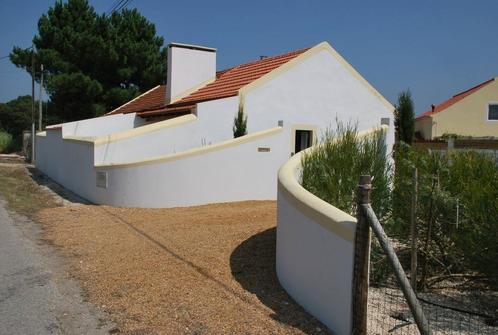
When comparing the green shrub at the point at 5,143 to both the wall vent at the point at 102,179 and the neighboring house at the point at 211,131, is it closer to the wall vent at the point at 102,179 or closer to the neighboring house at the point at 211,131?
the neighboring house at the point at 211,131

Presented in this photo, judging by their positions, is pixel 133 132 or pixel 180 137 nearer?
pixel 133 132

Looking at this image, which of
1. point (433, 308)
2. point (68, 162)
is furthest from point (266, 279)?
point (68, 162)

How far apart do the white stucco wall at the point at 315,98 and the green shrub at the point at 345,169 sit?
7.33 meters

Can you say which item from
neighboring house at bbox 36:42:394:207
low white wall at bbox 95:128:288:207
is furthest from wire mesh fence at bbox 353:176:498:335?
neighboring house at bbox 36:42:394:207

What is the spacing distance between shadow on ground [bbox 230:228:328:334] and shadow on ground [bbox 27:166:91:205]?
739 centimetres

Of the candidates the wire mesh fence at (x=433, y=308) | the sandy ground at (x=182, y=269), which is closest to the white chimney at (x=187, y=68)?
the sandy ground at (x=182, y=269)

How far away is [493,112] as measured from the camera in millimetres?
42188

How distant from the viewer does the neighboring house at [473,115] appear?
41.8 meters

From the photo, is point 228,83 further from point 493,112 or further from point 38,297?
point 493,112

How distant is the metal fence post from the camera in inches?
172

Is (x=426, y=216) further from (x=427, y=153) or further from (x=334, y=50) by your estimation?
(x=334, y=50)

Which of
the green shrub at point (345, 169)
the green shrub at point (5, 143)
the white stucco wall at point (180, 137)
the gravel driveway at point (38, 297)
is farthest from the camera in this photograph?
the green shrub at point (5, 143)

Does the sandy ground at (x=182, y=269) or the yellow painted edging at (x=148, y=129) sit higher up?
the yellow painted edging at (x=148, y=129)

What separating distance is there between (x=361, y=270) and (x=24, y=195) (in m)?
13.7
